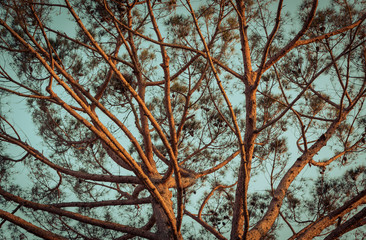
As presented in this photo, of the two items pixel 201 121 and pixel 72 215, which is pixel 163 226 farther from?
pixel 201 121

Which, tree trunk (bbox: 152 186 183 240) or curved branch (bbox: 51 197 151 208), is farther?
curved branch (bbox: 51 197 151 208)

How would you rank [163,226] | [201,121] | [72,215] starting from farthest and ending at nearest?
[201,121], [163,226], [72,215]

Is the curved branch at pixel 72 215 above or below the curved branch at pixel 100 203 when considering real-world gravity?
below

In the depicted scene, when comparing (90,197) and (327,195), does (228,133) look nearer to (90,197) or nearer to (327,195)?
(327,195)

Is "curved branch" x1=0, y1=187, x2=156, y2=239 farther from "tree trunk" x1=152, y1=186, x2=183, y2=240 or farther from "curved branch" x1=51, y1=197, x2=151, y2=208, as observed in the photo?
"curved branch" x1=51, y1=197, x2=151, y2=208

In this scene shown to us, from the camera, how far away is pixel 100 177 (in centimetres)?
237

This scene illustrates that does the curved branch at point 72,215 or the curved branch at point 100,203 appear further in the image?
the curved branch at point 100,203

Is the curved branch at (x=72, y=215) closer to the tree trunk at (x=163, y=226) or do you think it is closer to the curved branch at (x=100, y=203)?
the tree trunk at (x=163, y=226)

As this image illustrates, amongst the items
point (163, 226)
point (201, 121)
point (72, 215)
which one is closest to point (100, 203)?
point (72, 215)

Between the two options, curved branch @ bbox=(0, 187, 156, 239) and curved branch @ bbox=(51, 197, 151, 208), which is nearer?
curved branch @ bbox=(0, 187, 156, 239)

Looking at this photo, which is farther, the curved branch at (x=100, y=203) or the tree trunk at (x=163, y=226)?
the curved branch at (x=100, y=203)

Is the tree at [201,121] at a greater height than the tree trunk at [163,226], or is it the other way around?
the tree at [201,121]

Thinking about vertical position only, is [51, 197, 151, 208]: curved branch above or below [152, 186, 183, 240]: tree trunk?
above

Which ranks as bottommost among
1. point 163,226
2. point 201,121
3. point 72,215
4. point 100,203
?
point 163,226
